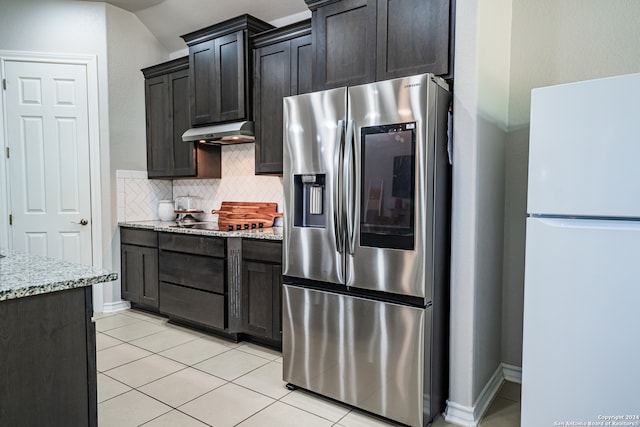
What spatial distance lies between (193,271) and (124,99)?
211cm

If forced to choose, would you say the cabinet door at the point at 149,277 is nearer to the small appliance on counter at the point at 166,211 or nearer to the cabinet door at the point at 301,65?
the small appliance on counter at the point at 166,211

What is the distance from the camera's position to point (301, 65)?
3.15m

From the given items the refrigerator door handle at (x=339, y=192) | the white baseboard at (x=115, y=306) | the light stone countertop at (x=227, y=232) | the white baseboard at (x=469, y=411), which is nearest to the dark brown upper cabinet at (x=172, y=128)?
the light stone countertop at (x=227, y=232)

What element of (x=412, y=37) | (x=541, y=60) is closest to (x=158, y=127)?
(x=412, y=37)

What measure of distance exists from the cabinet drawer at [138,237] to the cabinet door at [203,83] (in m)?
1.17

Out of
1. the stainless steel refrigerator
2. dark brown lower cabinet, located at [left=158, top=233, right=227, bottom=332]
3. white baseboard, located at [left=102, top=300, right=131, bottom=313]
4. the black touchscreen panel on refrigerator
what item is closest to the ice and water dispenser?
the stainless steel refrigerator

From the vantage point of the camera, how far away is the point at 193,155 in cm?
404

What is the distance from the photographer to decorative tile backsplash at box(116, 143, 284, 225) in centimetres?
396

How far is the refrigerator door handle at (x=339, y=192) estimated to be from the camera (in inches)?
88.3

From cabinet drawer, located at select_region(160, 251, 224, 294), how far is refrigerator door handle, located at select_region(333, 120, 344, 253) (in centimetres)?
140

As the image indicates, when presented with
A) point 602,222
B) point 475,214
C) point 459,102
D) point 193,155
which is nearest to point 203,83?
point 193,155

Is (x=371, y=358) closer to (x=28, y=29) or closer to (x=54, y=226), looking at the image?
(x=54, y=226)

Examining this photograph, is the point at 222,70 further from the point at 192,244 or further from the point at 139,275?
the point at 139,275

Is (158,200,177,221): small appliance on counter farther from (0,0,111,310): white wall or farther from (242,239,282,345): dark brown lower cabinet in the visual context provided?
(242,239,282,345): dark brown lower cabinet
